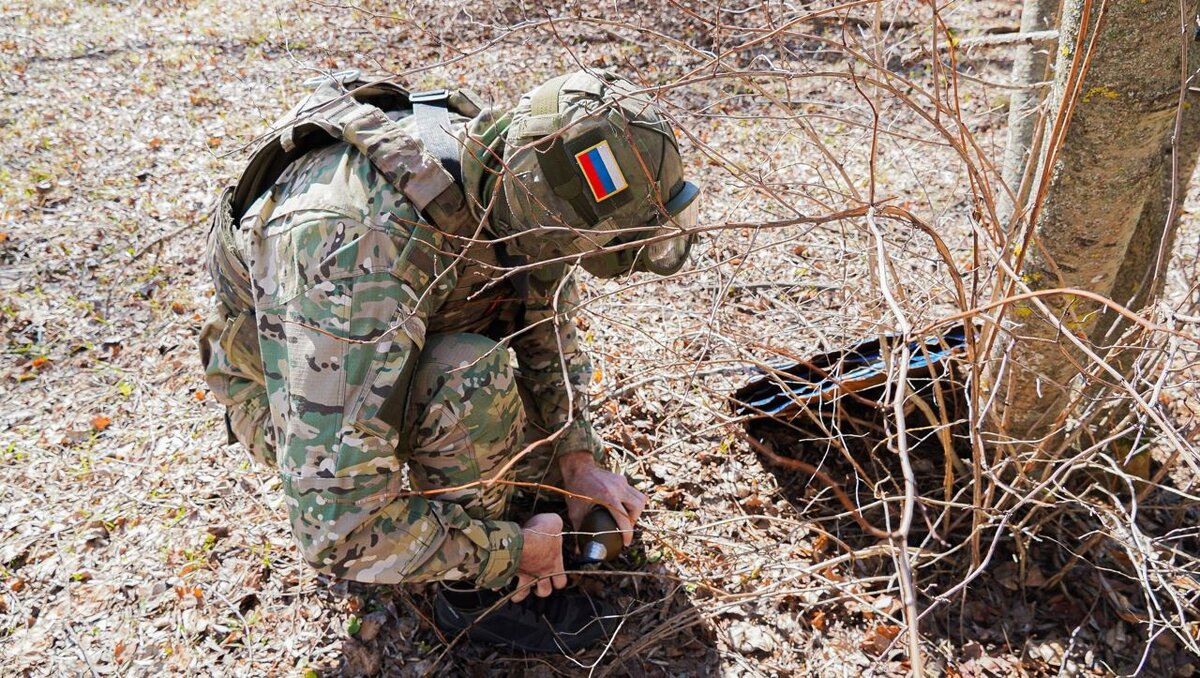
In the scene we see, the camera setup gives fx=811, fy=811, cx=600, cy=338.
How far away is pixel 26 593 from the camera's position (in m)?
2.74

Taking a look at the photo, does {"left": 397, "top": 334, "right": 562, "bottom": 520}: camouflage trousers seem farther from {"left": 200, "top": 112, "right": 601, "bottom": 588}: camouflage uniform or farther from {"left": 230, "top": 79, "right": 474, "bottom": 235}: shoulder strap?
{"left": 230, "top": 79, "right": 474, "bottom": 235}: shoulder strap

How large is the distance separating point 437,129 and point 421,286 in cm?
46

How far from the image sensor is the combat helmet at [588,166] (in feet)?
6.71

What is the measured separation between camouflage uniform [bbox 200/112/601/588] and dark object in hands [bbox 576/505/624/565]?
11.0 inches

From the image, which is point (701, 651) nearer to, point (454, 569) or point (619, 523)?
point (619, 523)

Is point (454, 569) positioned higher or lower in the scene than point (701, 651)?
higher

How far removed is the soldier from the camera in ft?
6.61

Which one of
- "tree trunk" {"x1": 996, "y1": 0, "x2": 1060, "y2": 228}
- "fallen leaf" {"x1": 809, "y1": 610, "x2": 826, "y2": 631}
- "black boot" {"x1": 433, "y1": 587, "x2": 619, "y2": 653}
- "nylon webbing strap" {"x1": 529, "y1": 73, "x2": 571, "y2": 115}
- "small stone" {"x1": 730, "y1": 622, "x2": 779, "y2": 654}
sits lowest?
"small stone" {"x1": 730, "y1": 622, "x2": 779, "y2": 654}

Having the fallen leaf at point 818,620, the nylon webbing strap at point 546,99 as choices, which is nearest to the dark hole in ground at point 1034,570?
the fallen leaf at point 818,620

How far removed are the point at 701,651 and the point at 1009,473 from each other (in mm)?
1174

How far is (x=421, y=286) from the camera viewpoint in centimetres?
213

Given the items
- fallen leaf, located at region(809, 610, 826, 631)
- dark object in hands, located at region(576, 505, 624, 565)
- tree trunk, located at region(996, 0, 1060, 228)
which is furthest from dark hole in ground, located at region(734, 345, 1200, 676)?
tree trunk, located at region(996, 0, 1060, 228)

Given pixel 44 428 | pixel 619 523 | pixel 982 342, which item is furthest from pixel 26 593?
pixel 982 342

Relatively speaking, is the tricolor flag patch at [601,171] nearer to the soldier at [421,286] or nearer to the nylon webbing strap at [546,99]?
the soldier at [421,286]
